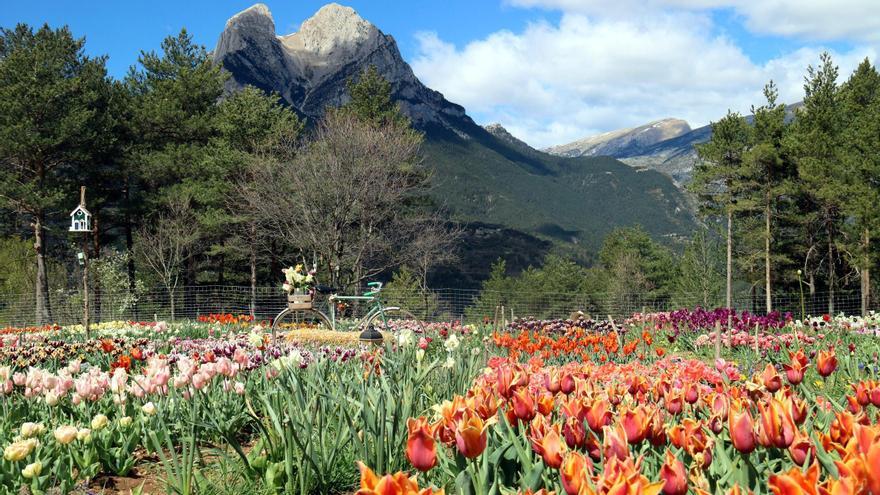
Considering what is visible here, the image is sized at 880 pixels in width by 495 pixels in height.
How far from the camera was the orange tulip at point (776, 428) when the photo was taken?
1784 mm

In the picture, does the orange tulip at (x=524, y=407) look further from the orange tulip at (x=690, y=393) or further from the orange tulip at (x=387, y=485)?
the orange tulip at (x=387, y=485)

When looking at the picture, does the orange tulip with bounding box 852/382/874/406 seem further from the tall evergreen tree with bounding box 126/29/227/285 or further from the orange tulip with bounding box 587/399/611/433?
the tall evergreen tree with bounding box 126/29/227/285

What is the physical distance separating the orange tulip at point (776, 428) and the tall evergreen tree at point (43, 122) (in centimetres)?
2264

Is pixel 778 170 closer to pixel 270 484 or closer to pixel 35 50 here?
pixel 35 50

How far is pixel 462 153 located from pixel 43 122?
354 ft

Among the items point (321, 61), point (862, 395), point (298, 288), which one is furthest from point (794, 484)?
point (321, 61)

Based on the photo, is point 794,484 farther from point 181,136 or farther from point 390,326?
point 181,136

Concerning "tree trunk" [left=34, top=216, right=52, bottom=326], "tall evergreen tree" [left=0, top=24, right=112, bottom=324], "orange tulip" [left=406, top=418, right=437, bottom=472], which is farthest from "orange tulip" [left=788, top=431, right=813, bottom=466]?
"tree trunk" [left=34, top=216, right=52, bottom=326]

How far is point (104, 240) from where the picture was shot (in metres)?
27.8

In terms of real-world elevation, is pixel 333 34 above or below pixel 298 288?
above

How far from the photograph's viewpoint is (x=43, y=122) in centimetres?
2300

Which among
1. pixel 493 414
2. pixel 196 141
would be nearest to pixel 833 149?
pixel 196 141

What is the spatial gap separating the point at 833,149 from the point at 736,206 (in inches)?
236

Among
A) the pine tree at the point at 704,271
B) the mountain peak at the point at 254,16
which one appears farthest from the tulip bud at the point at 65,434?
the mountain peak at the point at 254,16
